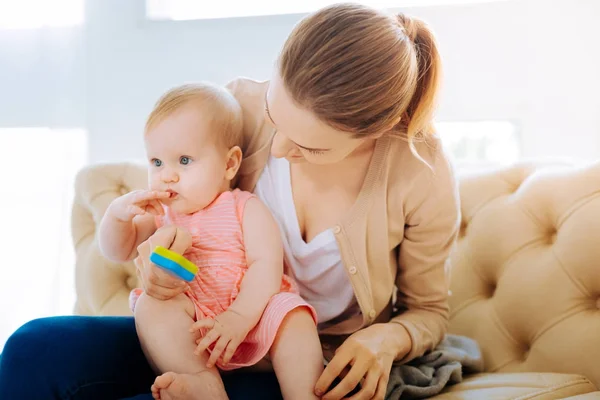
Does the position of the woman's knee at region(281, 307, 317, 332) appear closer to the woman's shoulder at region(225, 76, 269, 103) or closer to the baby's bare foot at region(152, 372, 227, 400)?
the baby's bare foot at region(152, 372, 227, 400)

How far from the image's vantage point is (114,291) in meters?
1.64

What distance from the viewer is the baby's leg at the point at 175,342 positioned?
97 cm

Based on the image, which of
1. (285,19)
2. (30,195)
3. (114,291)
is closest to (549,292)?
(114,291)

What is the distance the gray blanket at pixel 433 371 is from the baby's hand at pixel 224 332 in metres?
0.31

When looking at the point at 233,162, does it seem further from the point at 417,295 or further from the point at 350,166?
the point at 417,295

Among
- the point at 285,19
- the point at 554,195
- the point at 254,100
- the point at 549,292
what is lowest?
the point at 549,292

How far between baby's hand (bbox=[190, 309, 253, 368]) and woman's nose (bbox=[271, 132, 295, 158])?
0.88 ft

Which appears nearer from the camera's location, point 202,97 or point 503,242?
point 202,97

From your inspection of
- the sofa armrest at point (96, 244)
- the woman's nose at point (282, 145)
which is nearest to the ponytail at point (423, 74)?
the woman's nose at point (282, 145)

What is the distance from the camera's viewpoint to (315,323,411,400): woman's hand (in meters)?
1.02

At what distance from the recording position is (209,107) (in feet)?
3.74

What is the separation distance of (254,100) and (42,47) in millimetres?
1200

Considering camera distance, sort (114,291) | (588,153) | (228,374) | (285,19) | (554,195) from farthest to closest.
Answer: (285,19) → (588,153) → (114,291) → (554,195) → (228,374)

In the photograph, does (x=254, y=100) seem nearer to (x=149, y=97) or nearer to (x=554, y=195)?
(x=554, y=195)
